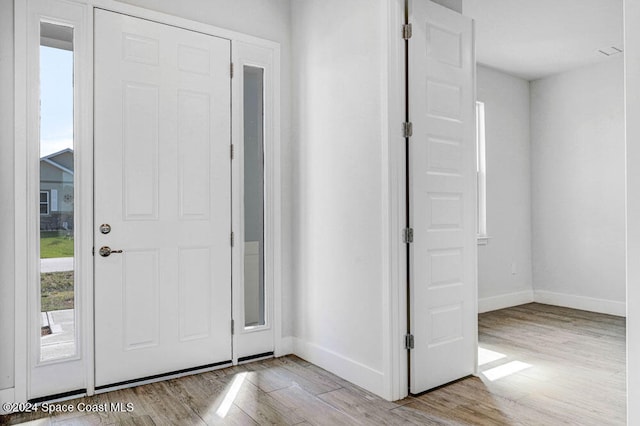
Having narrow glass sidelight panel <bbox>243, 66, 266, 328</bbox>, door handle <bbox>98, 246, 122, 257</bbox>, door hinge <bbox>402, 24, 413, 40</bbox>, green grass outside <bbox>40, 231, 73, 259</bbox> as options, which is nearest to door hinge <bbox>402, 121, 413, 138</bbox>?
door hinge <bbox>402, 24, 413, 40</bbox>

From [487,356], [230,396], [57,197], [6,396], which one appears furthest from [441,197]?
[6,396]

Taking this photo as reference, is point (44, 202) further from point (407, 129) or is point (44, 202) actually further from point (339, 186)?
point (407, 129)

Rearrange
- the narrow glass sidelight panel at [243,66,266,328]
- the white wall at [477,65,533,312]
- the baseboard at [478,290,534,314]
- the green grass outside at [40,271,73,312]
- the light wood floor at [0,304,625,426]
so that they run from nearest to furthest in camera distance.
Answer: the light wood floor at [0,304,625,426], the green grass outside at [40,271,73,312], the narrow glass sidelight panel at [243,66,266,328], the baseboard at [478,290,534,314], the white wall at [477,65,533,312]

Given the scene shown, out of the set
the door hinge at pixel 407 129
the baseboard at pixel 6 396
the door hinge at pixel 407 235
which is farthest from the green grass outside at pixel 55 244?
the door hinge at pixel 407 129

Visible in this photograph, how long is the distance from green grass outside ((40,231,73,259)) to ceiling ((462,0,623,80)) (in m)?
3.48

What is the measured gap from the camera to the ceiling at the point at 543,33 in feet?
12.4

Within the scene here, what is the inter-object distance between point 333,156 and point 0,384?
240 cm

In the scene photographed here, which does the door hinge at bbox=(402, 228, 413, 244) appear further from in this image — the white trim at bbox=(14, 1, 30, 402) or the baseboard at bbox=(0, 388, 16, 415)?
the baseboard at bbox=(0, 388, 16, 415)

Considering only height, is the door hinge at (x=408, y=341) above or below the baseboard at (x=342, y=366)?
above

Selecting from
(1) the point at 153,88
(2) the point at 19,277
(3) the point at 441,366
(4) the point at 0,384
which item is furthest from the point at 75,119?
(3) the point at 441,366

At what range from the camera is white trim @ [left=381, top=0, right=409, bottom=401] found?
8.75ft

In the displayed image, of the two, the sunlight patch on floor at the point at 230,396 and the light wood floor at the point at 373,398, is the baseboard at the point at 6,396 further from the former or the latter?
the sunlight patch on floor at the point at 230,396

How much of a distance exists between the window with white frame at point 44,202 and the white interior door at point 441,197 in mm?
2179

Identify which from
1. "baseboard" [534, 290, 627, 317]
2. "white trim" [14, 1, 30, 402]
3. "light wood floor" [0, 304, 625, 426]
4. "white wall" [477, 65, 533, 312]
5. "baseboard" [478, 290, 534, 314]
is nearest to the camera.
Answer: "light wood floor" [0, 304, 625, 426]
